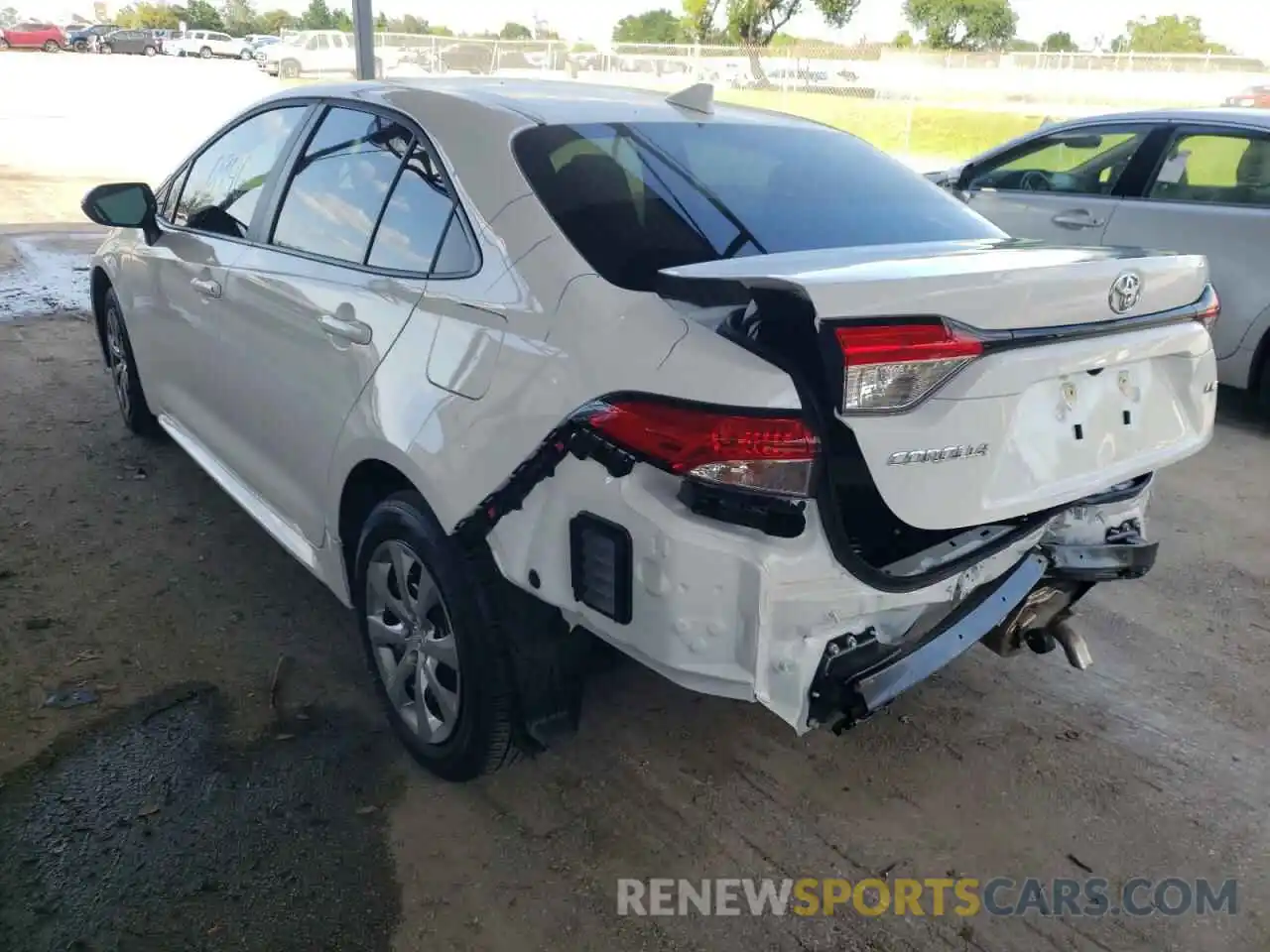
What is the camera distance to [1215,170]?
5797mm

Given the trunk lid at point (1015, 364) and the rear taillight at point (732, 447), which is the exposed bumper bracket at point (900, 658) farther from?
the rear taillight at point (732, 447)

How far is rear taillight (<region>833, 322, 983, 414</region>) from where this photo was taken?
6.07 ft

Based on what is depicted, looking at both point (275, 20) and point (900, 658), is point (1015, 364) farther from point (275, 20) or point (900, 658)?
point (275, 20)

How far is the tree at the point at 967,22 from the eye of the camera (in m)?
48.6

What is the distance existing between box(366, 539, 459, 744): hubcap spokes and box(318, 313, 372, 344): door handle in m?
0.53

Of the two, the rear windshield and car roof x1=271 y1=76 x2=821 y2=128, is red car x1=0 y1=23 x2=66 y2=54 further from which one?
the rear windshield

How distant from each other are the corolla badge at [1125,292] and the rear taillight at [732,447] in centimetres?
83

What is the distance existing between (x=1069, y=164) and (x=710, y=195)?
190 inches

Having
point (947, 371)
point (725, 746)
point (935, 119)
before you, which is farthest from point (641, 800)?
point (935, 119)

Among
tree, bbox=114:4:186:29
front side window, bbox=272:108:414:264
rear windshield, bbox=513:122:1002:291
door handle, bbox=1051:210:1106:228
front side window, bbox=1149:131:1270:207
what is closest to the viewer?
rear windshield, bbox=513:122:1002:291

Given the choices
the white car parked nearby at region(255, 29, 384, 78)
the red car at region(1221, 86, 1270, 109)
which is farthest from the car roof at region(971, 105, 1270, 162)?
the white car parked nearby at region(255, 29, 384, 78)

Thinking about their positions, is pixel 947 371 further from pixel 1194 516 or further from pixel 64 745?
pixel 1194 516

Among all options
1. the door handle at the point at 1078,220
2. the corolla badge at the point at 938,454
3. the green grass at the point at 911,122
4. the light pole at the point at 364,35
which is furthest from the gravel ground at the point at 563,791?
the green grass at the point at 911,122

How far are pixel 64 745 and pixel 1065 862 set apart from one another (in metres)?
2.67
